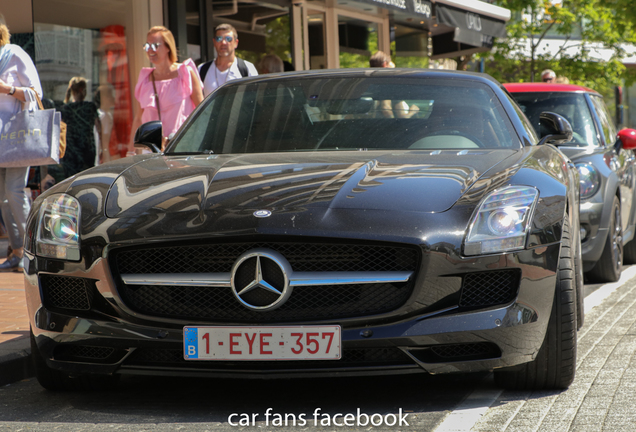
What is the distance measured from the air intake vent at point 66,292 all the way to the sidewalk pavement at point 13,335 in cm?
77

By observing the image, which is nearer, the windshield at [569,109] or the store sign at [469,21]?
the windshield at [569,109]

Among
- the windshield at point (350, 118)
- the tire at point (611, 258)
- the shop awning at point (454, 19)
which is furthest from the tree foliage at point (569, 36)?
the windshield at point (350, 118)

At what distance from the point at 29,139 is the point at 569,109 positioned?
14.1ft

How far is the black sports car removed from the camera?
340 centimetres

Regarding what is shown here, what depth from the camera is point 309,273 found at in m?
3.41

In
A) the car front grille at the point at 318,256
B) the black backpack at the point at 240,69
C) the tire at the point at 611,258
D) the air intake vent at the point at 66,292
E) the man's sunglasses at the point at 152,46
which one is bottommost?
the tire at the point at 611,258

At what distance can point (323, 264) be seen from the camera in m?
3.43

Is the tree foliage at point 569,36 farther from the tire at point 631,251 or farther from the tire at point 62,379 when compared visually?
the tire at point 62,379

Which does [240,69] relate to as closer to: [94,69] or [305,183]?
[94,69]

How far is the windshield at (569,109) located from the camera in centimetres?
788

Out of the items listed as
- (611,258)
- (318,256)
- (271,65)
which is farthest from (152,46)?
(318,256)

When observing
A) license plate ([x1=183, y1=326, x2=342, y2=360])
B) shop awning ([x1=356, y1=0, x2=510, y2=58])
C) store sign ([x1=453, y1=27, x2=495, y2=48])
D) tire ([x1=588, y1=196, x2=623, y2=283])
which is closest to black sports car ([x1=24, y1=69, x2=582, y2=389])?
license plate ([x1=183, y1=326, x2=342, y2=360])

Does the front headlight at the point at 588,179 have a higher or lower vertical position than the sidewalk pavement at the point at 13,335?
higher

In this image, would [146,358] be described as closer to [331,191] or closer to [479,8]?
[331,191]
